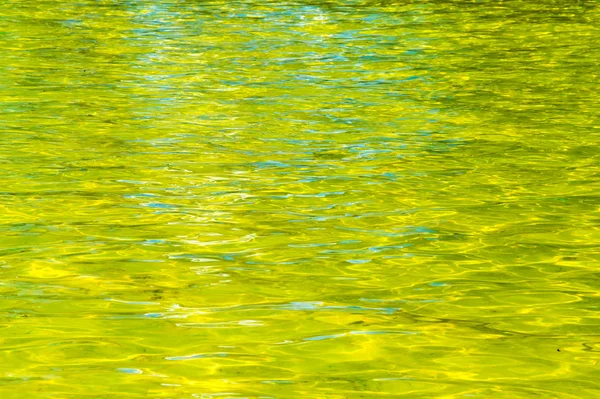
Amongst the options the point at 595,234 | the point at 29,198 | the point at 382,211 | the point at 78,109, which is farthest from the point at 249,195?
the point at 78,109

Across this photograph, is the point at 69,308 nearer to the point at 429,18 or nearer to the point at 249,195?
the point at 249,195

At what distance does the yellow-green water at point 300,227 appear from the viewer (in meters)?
4.53

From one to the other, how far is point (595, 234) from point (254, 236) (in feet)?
6.41

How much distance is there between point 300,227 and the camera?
6.52 m

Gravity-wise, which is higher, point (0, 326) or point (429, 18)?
point (0, 326)

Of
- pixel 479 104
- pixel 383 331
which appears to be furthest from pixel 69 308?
pixel 479 104

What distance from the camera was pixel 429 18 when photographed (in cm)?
1812

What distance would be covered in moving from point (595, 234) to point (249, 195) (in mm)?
2203

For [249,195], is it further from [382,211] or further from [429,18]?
[429,18]

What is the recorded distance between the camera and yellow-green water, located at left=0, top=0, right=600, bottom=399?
4.53 m

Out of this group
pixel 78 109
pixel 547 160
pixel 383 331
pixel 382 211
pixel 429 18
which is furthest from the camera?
pixel 429 18

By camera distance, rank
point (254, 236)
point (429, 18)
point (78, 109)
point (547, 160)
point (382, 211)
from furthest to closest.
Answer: point (429, 18), point (78, 109), point (547, 160), point (382, 211), point (254, 236)

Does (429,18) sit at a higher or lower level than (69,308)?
lower

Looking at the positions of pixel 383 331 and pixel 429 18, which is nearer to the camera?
pixel 383 331
